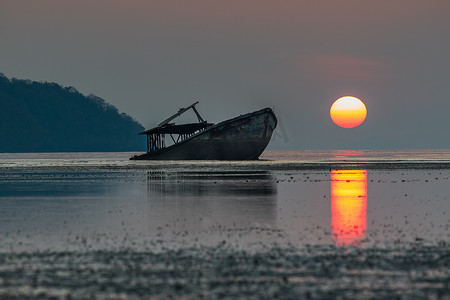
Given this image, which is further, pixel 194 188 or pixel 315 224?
pixel 194 188

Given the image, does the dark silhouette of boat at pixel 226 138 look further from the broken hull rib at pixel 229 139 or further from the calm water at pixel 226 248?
the calm water at pixel 226 248

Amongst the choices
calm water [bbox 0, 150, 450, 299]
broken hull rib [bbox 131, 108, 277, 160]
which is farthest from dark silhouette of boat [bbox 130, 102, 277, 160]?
calm water [bbox 0, 150, 450, 299]

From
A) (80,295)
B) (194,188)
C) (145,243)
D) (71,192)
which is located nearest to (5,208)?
(71,192)

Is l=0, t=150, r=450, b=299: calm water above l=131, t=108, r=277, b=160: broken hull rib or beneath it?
beneath

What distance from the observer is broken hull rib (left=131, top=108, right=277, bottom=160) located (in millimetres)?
108875

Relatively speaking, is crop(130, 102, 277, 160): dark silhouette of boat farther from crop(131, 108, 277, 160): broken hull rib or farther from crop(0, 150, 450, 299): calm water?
crop(0, 150, 450, 299): calm water

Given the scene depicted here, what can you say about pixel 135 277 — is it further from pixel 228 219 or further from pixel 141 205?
pixel 141 205

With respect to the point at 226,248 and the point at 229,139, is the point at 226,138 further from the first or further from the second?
the point at 226,248

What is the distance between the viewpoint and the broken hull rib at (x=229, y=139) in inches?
4286

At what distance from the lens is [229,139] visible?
10931cm

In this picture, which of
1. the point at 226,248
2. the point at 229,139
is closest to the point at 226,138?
the point at 229,139

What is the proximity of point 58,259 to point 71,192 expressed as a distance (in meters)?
23.5

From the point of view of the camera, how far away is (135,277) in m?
13.7

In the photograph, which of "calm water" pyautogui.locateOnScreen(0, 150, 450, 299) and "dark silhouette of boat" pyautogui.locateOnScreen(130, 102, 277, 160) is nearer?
"calm water" pyautogui.locateOnScreen(0, 150, 450, 299)
